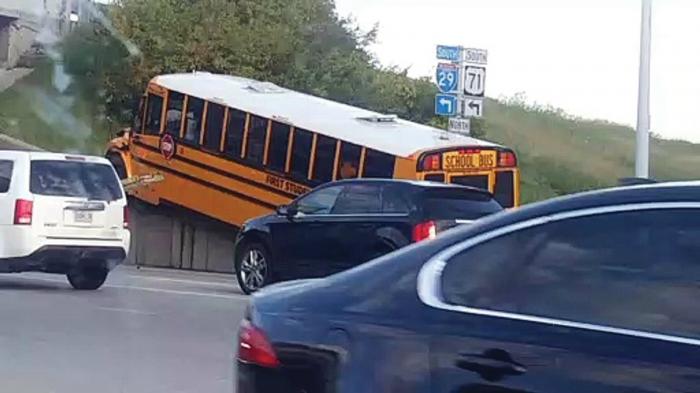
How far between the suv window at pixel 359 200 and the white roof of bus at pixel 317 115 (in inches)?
210

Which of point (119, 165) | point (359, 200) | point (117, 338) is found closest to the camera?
point (117, 338)

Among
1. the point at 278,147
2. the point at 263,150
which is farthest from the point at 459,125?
the point at 263,150

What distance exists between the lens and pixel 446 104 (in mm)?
20156

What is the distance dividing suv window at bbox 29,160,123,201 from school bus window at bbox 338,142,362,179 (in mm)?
5713

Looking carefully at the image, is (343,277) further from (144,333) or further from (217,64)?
(217,64)

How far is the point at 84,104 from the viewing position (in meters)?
34.5

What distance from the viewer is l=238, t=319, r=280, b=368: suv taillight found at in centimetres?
518

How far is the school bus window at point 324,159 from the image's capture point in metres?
23.0

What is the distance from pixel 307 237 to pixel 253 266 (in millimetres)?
1378

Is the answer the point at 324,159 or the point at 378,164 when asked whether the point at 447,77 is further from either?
the point at 324,159

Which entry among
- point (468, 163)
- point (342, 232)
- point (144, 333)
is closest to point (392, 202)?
point (342, 232)

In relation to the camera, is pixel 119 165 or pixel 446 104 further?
pixel 119 165

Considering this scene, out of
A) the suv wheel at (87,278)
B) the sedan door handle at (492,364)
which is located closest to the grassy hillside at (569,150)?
the suv wheel at (87,278)

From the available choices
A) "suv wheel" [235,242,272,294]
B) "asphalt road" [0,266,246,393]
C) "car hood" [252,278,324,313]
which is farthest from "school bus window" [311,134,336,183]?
"car hood" [252,278,324,313]
